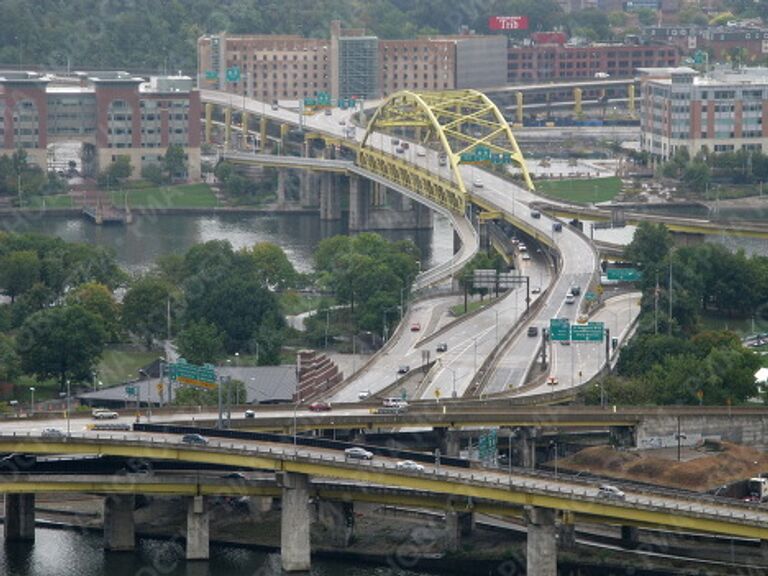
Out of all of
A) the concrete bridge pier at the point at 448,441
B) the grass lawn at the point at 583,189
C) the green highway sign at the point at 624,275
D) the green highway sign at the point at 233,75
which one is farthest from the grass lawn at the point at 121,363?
the green highway sign at the point at 233,75

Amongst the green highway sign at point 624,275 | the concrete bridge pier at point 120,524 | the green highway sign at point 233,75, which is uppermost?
the green highway sign at point 233,75

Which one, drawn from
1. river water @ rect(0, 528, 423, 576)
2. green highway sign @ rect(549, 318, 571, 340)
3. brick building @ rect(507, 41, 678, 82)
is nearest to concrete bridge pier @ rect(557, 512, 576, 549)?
river water @ rect(0, 528, 423, 576)

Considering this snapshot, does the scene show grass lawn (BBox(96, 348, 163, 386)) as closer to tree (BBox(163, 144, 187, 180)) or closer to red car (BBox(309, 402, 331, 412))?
red car (BBox(309, 402, 331, 412))

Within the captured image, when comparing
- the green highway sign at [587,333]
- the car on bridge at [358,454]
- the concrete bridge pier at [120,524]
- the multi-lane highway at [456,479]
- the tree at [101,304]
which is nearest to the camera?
the multi-lane highway at [456,479]

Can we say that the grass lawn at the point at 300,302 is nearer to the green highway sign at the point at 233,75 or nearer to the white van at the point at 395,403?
the white van at the point at 395,403

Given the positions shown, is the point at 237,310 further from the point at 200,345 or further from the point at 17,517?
the point at 17,517

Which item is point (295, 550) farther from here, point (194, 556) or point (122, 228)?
point (122, 228)

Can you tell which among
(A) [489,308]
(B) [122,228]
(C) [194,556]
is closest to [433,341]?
(A) [489,308]
